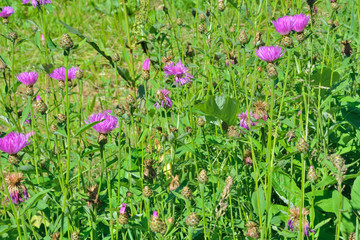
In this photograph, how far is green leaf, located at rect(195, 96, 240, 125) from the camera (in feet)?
3.99

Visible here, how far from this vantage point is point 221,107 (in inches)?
48.4

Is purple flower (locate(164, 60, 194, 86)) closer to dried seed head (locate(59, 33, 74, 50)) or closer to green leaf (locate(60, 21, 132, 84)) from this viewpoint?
green leaf (locate(60, 21, 132, 84))

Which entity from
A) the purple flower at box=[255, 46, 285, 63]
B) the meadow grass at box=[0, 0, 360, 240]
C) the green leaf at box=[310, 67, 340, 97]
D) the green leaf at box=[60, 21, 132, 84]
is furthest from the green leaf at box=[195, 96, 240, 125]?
the green leaf at box=[310, 67, 340, 97]

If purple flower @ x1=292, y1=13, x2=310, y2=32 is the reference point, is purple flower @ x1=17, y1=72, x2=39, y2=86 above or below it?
below

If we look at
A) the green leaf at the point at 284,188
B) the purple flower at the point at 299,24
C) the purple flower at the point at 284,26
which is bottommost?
the green leaf at the point at 284,188

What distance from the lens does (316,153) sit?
4.60ft

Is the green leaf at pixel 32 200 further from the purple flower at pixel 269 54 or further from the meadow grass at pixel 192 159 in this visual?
the purple flower at pixel 269 54

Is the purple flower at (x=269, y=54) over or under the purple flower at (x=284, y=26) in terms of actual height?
under

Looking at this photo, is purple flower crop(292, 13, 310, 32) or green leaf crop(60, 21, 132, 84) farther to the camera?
purple flower crop(292, 13, 310, 32)

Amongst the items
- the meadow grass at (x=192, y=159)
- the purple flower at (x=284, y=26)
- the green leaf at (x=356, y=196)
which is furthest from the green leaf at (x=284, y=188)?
the purple flower at (x=284, y=26)

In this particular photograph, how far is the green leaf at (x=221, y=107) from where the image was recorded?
3.99 feet

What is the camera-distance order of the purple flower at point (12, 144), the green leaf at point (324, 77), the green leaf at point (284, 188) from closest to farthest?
the purple flower at point (12, 144)
the green leaf at point (284, 188)
the green leaf at point (324, 77)

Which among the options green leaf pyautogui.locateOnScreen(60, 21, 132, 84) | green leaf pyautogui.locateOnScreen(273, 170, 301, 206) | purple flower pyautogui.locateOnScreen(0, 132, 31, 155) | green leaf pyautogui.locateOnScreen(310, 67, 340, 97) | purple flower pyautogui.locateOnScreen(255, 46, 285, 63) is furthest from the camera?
green leaf pyautogui.locateOnScreen(310, 67, 340, 97)

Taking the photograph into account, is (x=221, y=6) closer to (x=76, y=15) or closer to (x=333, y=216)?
(x=333, y=216)
